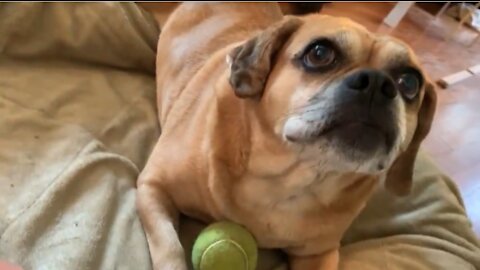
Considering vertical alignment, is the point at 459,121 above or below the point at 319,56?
below

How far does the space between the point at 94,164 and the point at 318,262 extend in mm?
561

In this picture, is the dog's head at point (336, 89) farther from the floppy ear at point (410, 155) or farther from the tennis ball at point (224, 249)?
the tennis ball at point (224, 249)

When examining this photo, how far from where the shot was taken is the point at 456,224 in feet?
5.28

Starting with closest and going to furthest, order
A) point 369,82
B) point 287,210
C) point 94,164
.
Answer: point 369,82 < point 287,210 < point 94,164

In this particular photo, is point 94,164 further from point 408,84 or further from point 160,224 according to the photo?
point 408,84

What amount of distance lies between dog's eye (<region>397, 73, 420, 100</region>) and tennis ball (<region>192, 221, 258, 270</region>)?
433 mm

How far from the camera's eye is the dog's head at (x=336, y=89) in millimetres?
1148

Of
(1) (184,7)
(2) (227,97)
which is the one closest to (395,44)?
(2) (227,97)

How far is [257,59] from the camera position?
1.29m

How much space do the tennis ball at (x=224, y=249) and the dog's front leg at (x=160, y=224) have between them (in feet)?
0.14

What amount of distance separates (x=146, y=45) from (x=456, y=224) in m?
1.04

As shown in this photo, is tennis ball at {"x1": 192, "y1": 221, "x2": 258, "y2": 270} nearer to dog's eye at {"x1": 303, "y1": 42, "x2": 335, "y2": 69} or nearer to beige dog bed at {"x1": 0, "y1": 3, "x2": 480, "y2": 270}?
beige dog bed at {"x1": 0, "y1": 3, "x2": 480, "y2": 270}

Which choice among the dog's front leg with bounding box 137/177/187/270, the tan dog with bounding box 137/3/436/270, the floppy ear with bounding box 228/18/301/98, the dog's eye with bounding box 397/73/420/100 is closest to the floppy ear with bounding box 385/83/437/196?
the tan dog with bounding box 137/3/436/270

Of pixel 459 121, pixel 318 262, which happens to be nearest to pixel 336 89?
pixel 318 262
